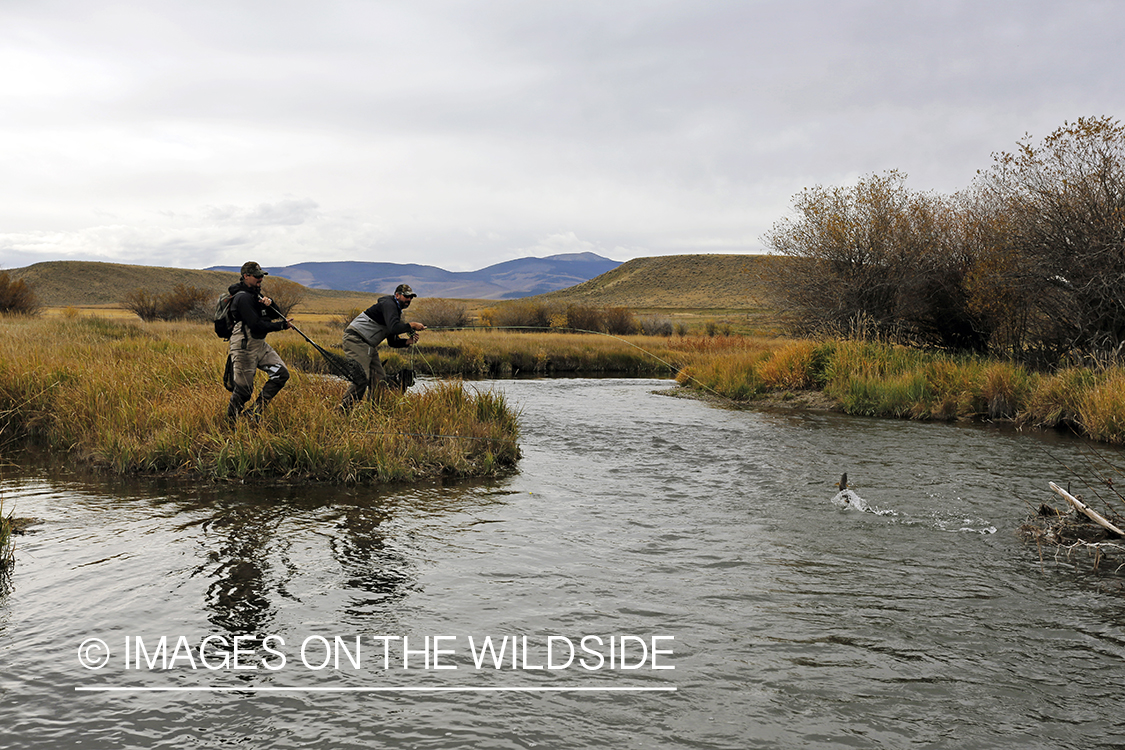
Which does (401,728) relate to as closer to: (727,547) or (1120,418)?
(727,547)

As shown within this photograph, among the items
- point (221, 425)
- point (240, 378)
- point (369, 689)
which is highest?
point (240, 378)

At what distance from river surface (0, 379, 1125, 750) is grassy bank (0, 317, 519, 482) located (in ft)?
1.67

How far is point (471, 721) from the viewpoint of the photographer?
4.07 metres

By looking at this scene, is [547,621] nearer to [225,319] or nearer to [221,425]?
[221,425]

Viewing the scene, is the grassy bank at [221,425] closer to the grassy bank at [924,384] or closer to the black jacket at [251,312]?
the black jacket at [251,312]

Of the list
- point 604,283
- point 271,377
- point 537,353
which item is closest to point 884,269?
point 537,353

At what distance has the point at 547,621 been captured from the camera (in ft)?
17.5

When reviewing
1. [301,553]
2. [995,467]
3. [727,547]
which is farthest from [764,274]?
[301,553]

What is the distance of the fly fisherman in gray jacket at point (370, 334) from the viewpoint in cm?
1100

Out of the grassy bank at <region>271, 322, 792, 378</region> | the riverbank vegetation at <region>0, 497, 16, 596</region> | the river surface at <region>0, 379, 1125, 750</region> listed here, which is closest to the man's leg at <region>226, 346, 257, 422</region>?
the river surface at <region>0, 379, 1125, 750</region>

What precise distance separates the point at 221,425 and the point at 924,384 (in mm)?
14646

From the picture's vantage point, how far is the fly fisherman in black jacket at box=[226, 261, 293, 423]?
9.59 m

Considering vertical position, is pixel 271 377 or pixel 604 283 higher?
pixel 604 283

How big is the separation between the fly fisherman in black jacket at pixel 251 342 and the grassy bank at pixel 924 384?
13.3 metres
